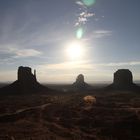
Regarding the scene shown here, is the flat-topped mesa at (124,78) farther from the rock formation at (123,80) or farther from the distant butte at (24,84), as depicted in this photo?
the distant butte at (24,84)

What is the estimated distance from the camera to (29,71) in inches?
4210

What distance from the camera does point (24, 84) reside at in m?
104

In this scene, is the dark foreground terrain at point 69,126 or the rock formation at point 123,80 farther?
the rock formation at point 123,80

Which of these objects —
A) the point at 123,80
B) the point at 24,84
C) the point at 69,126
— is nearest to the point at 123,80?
the point at 123,80

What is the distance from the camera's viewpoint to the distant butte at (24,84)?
101 m

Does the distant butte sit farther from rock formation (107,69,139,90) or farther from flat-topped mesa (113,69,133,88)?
flat-topped mesa (113,69,133,88)

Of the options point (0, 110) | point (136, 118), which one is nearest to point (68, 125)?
point (136, 118)

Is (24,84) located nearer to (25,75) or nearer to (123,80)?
(25,75)

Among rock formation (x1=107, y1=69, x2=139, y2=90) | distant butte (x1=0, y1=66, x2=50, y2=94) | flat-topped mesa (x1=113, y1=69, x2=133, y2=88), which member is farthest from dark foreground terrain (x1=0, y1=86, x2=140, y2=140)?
flat-topped mesa (x1=113, y1=69, x2=133, y2=88)

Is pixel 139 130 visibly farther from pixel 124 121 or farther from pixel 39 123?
pixel 39 123

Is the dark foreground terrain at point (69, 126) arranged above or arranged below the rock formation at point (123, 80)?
below

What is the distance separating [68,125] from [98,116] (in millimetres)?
9718

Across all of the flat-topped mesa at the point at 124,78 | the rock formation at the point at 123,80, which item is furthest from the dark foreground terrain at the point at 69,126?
the flat-topped mesa at the point at 124,78

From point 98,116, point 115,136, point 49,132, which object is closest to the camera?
point 115,136
